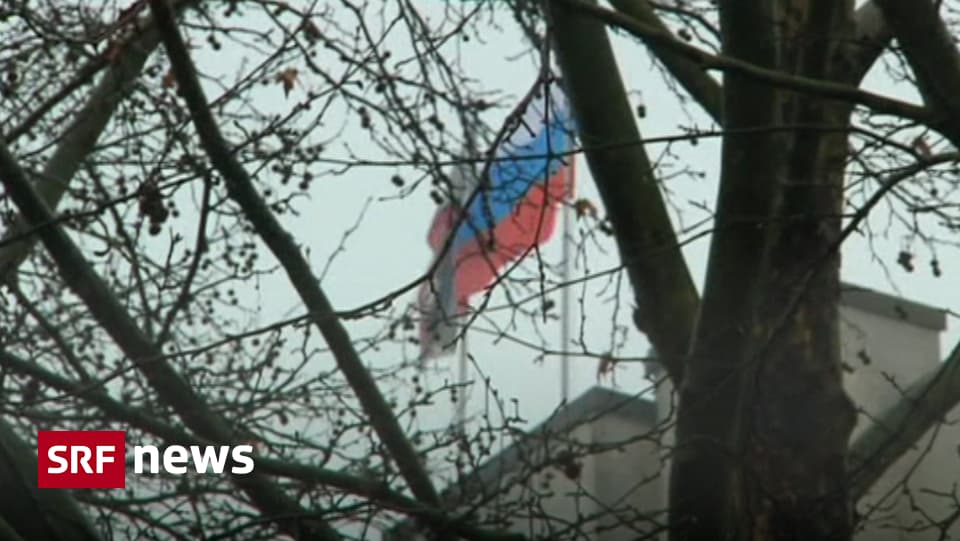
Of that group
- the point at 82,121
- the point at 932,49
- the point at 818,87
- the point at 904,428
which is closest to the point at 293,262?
the point at 82,121

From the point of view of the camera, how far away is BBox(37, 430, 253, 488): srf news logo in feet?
21.8

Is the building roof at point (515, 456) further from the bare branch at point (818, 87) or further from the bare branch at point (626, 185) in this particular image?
the bare branch at point (818, 87)

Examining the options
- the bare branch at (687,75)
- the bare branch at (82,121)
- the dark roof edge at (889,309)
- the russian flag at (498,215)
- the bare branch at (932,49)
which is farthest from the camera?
the dark roof edge at (889,309)

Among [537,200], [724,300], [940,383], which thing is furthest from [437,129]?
[940,383]

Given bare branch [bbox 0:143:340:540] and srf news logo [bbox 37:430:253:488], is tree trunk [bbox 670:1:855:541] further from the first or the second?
srf news logo [bbox 37:430:253:488]

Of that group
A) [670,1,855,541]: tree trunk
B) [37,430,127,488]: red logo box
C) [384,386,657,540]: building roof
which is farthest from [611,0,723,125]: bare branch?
[37,430,127,488]: red logo box

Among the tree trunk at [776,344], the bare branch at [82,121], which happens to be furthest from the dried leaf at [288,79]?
the tree trunk at [776,344]

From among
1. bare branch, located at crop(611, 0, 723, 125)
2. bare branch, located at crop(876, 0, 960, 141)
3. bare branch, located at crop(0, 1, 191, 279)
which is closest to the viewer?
bare branch, located at crop(876, 0, 960, 141)

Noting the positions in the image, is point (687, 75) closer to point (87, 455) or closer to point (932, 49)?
point (932, 49)

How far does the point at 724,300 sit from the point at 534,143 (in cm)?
88

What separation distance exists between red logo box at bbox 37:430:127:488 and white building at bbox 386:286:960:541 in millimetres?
1081

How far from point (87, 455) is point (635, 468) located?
298cm

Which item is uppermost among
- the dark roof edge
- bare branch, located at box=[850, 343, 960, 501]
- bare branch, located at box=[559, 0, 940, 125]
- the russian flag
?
the dark roof edge

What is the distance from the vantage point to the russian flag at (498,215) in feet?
21.0
